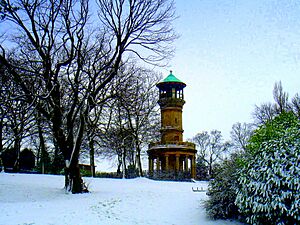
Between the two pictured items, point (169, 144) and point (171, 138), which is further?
point (171, 138)

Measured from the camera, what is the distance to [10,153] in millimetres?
35375

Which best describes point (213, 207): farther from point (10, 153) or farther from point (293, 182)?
point (10, 153)

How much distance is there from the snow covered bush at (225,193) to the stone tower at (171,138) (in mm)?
27345

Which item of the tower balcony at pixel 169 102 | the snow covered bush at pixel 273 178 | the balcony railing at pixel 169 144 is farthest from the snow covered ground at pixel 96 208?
the tower balcony at pixel 169 102

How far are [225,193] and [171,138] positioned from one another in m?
30.4

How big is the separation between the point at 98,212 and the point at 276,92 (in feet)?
97.0

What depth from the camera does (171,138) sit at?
4253 centimetres

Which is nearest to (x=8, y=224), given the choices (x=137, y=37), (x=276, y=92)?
(x=137, y=37)

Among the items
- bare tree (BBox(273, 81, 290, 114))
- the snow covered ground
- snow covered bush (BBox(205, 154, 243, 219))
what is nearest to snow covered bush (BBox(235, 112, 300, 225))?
snow covered bush (BBox(205, 154, 243, 219))

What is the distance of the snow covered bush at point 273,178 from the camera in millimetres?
9516

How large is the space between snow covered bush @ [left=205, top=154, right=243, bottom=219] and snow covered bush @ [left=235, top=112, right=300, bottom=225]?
2.35 feet

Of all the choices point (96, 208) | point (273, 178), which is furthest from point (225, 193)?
point (96, 208)

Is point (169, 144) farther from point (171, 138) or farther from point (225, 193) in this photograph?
point (225, 193)

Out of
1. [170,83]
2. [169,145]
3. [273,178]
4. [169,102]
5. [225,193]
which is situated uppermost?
[170,83]
